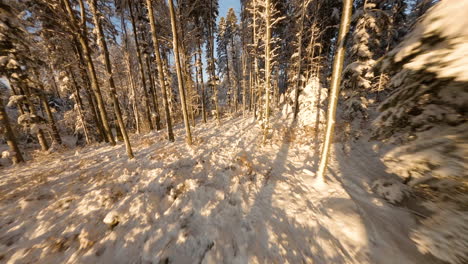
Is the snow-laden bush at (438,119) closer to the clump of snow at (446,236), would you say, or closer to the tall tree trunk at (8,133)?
the clump of snow at (446,236)

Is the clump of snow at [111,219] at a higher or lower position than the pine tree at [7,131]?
lower

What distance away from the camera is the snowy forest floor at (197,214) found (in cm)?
357

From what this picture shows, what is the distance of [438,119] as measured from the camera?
4082 mm

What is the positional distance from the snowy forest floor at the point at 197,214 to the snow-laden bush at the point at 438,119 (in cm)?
64

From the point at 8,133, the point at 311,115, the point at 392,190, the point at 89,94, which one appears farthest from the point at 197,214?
the point at 89,94

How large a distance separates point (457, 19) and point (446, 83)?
1682 mm

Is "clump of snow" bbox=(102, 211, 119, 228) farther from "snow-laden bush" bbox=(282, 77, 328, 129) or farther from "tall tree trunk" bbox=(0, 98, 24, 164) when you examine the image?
"snow-laden bush" bbox=(282, 77, 328, 129)

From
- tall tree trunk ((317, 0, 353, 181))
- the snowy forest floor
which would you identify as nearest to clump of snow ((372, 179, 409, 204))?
the snowy forest floor

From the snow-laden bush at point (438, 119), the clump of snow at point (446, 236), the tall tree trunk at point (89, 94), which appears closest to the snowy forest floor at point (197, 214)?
the clump of snow at point (446, 236)

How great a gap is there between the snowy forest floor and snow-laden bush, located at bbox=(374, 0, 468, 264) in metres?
0.64

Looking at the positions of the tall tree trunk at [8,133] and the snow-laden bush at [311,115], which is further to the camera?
the snow-laden bush at [311,115]

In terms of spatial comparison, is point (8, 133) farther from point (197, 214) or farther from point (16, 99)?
point (197, 214)

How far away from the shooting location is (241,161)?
7684mm

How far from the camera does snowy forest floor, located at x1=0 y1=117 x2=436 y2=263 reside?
3572 mm
